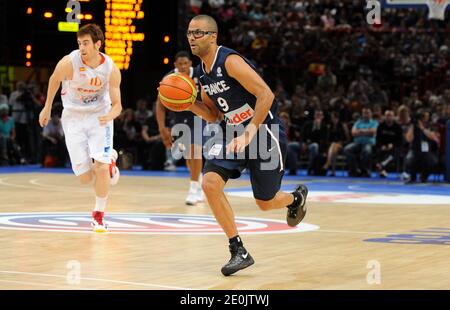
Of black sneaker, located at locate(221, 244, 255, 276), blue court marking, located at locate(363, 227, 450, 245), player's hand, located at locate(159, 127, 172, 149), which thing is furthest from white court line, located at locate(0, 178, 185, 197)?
black sneaker, located at locate(221, 244, 255, 276)

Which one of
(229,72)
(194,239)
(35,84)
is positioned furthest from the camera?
(35,84)

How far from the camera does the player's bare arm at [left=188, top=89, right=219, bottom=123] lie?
759 cm

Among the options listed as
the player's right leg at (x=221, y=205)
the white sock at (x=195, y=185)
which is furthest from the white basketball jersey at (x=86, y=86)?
the white sock at (x=195, y=185)

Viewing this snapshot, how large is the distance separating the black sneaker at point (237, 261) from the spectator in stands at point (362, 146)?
12.7m

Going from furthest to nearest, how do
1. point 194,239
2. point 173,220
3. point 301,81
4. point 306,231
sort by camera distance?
1. point 301,81
2. point 173,220
3. point 306,231
4. point 194,239

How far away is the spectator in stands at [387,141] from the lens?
64.1 ft

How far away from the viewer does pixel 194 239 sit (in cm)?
922

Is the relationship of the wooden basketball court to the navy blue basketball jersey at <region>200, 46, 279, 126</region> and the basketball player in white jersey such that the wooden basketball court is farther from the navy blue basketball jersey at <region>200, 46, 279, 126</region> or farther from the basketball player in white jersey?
the navy blue basketball jersey at <region>200, 46, 279, 126</region>

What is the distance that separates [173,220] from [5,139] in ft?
38.8

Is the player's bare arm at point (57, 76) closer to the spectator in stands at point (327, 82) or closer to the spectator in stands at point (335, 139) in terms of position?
the spectator in stands at point (335, 139)
